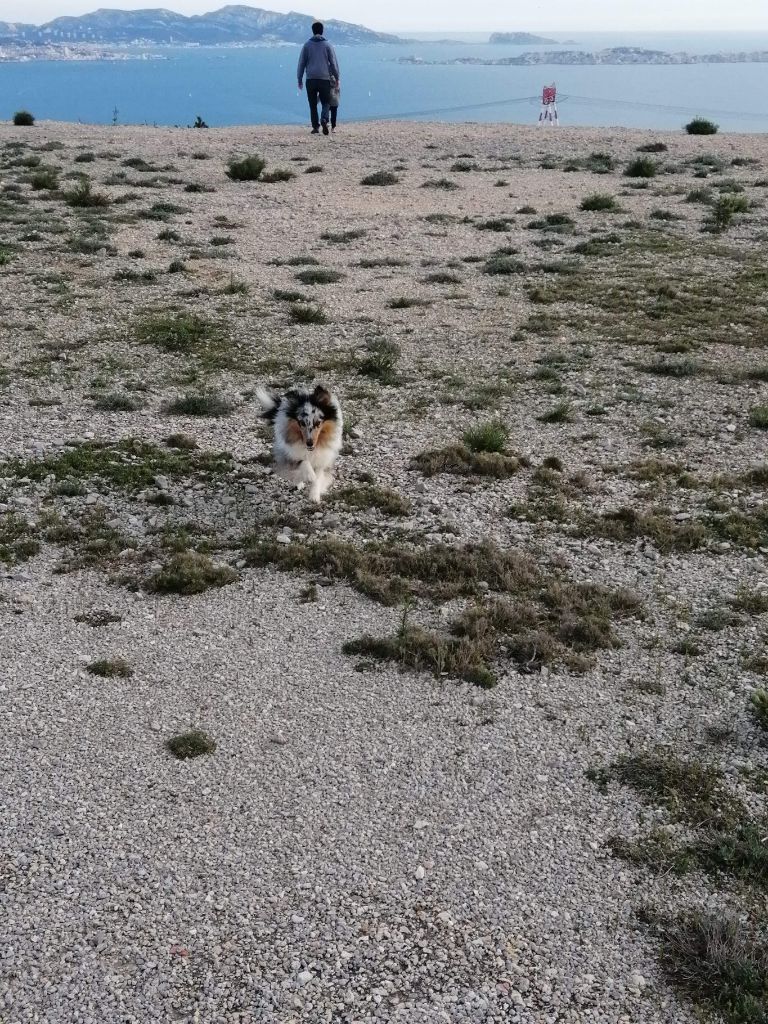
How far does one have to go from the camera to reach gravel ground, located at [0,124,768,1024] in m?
4.07

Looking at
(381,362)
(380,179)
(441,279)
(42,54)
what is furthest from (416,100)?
(42,54)

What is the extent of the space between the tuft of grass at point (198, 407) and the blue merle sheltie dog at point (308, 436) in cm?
189

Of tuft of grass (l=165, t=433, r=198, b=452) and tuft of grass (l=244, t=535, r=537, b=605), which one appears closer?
tuft of grass (l=244, t=535, r=537, b=605)

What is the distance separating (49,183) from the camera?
20984mm

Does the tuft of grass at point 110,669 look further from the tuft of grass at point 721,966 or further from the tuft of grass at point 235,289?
the tuft of grass at point 235,289

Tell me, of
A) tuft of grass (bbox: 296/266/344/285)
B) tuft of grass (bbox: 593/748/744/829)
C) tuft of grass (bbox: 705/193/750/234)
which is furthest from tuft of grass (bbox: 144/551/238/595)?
tuft of grass (bbox: 705/193/750/234)

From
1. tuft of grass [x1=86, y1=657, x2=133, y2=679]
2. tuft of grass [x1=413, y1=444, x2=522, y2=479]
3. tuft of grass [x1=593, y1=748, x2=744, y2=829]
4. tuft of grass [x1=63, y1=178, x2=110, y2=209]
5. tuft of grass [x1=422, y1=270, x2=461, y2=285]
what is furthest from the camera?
tuft of grass [x1=63, y1=178, x2=110, y2=209]

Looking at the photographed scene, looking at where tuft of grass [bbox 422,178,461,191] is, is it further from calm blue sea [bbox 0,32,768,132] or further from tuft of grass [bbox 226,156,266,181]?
calm blue sea [bbox 0,32,768,132]

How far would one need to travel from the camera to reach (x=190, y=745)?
535cm

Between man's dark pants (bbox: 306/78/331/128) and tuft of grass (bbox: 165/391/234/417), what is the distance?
20455 mm

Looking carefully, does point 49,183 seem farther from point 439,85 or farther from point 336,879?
point 439,85

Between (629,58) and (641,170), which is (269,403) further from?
(629,58)

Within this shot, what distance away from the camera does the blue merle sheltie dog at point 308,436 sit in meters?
7.91

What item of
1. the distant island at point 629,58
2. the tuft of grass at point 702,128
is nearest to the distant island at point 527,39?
the distant island at point 629,58
